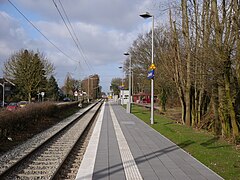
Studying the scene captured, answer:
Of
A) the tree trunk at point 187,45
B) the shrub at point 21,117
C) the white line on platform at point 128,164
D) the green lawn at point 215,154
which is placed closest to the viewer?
the white line on platform at point 128,164

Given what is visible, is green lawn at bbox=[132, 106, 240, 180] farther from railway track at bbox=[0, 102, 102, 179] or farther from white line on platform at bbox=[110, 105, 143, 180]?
railway track at bbox=[0, 102, 102, 179]

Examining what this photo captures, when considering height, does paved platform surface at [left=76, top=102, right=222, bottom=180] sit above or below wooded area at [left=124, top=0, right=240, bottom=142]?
below

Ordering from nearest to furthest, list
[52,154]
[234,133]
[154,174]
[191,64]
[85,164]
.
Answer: [154,174] < [85,164] < [52,154] < [234,133] < [191,64]

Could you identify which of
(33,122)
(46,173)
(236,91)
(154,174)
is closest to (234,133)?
(236,91)

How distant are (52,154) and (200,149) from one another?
16.6ft

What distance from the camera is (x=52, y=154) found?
10195mm

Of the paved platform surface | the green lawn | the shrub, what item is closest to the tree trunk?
the green lawn

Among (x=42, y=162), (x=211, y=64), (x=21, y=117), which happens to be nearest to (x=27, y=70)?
A: (x=21, y=117)

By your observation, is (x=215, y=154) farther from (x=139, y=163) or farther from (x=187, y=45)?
(x=187, y=45)

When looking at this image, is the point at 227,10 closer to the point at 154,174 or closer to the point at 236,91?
the point at 236,91

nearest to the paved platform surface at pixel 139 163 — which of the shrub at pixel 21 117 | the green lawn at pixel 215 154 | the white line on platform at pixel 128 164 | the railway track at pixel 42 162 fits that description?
the white line on platform at pixel 128 164

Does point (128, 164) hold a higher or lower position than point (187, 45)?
lower

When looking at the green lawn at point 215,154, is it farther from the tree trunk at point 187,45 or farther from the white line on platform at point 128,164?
the tree trunk at point 187,45

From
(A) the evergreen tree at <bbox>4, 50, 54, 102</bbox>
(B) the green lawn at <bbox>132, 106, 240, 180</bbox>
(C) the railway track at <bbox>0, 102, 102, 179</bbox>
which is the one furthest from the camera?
(A) the evergreen tree at <bbox>4, 50, 54, 102</bbox>
